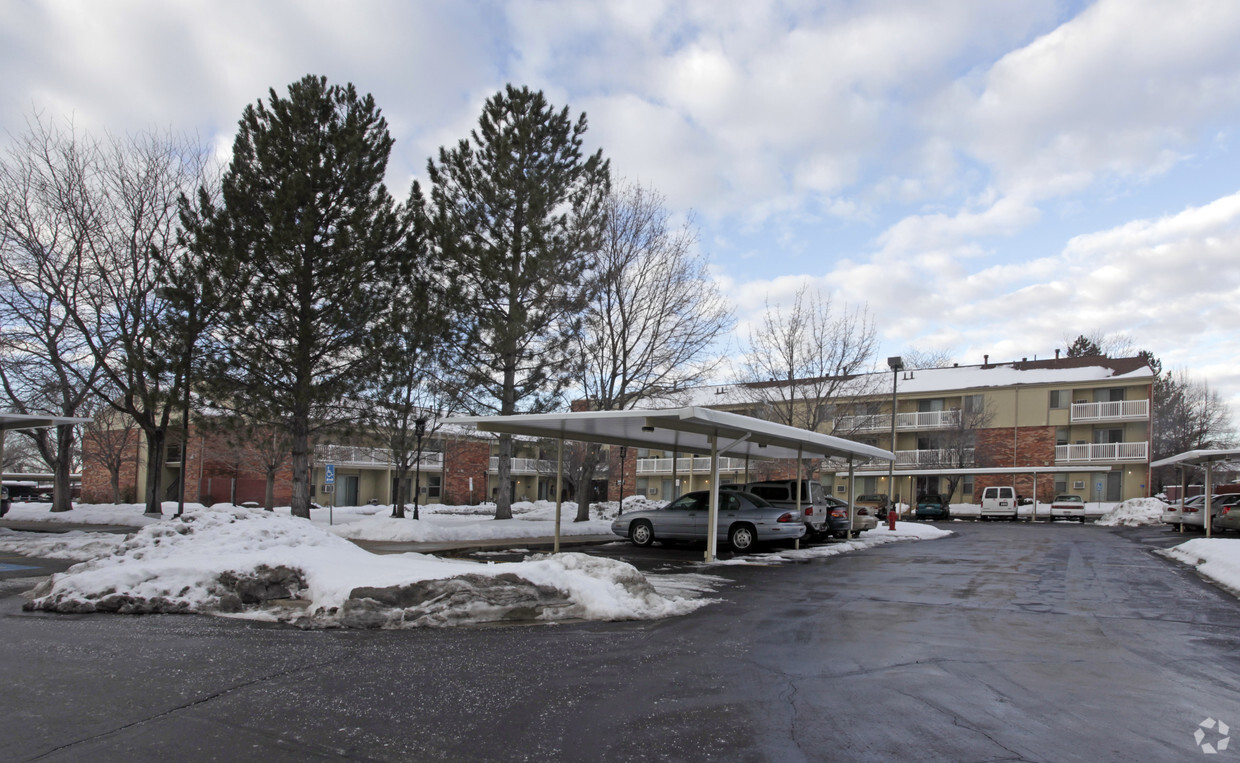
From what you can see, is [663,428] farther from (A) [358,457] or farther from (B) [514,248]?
(A) [358,457]

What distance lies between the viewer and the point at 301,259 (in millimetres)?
21531

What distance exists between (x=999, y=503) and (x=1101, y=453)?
7.02 metres

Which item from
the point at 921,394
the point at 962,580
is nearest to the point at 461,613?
the point at 962,580

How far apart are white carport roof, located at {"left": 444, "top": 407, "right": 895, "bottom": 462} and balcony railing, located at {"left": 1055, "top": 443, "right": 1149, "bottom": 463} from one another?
27.3 m

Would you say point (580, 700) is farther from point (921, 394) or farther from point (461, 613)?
point (921, 394)

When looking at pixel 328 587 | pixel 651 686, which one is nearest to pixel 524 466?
pixel 328 587

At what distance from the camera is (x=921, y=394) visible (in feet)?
159

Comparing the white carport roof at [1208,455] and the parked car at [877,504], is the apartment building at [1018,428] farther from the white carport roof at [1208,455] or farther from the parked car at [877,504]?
the white carport roof at [1208,455]

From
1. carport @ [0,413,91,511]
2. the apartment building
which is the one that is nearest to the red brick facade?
the apartment building

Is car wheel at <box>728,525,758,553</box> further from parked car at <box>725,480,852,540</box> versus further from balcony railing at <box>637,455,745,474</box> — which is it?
balcony railing at <box>637,455,745,474</box>

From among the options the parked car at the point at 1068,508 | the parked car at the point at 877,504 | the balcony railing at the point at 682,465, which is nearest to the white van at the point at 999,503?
the parked car at the point at 1068,508

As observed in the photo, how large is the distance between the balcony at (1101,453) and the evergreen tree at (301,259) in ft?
125

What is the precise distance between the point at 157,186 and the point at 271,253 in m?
6.58

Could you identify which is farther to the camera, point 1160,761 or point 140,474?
point 140,474
